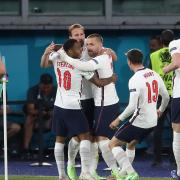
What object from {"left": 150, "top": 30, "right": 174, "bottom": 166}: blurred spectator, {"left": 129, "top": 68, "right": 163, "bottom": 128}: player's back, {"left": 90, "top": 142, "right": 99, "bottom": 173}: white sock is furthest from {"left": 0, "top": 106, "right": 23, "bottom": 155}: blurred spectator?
{"left": 129, "top": 68, "right": 163, "bottom": 128}: player's back

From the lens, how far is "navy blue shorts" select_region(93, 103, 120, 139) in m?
12.9

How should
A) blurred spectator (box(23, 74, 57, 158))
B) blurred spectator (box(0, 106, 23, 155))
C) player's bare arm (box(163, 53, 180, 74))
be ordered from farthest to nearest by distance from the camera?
blurred spectator (box(0, 106, 23, 155)), blurred spectator (box(23, 74, 57, 158)), player's bare arm (box(163, 53, 180, 74))

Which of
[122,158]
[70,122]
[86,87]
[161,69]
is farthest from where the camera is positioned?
[161,69]

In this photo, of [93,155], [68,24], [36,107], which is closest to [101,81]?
[93,155]

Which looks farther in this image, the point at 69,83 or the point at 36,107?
the point at 36,107

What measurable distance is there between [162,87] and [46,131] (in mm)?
4470

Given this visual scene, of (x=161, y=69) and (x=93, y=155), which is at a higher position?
(x=161, y=69)

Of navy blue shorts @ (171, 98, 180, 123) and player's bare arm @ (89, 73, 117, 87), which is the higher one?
player's bare arm @ (89, 73, 117, 87)

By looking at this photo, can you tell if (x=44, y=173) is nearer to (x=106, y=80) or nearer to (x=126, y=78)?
(x=106, y=80)

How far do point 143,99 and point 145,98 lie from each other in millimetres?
31

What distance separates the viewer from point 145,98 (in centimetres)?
1230

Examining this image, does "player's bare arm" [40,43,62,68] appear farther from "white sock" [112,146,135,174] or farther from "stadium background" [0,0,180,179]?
"stadium background" [0,0,180,179]

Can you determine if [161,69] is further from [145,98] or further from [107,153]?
[145,98]

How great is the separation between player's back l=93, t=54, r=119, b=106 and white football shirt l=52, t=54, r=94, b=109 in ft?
0.86
